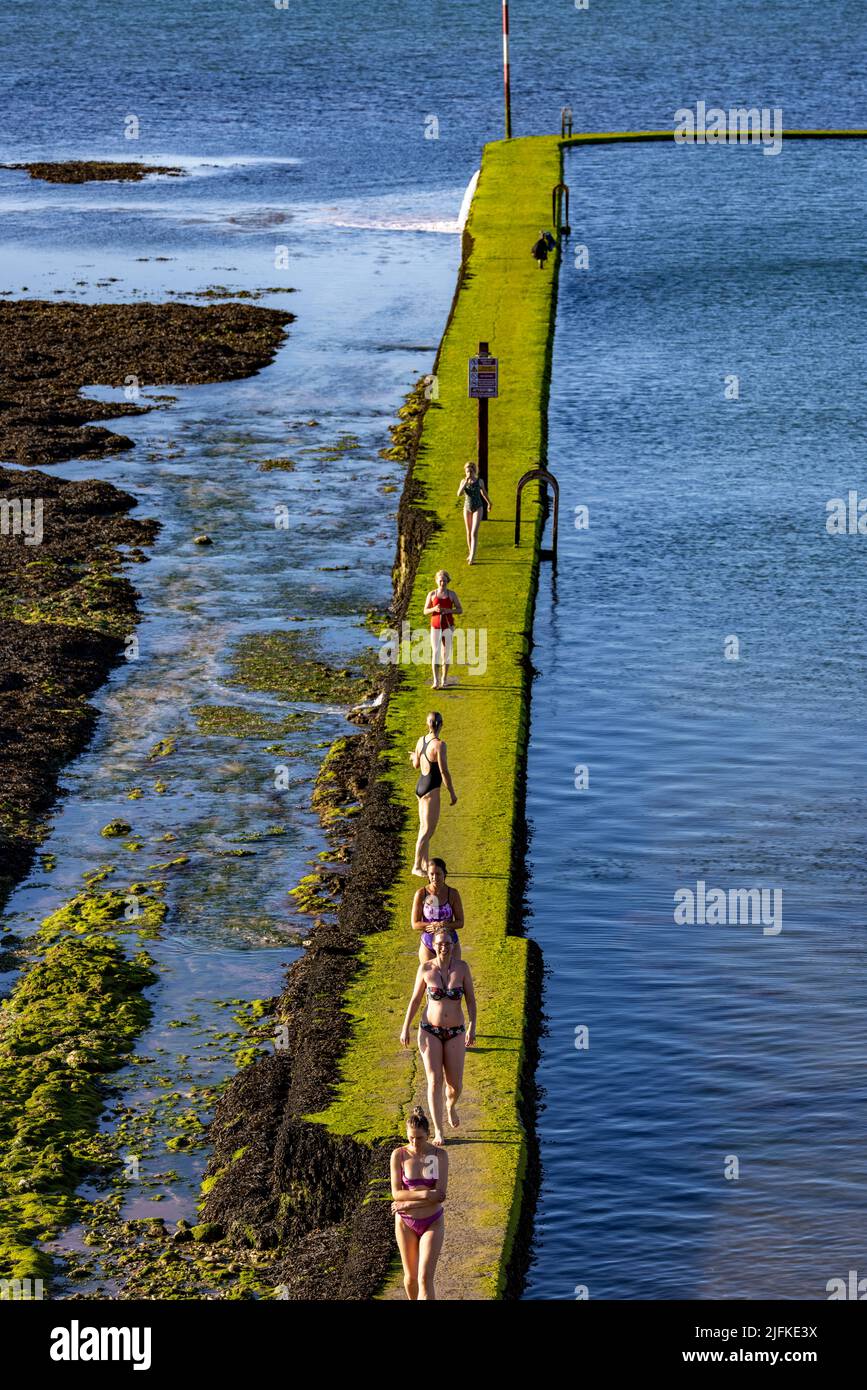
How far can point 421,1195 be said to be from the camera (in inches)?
683

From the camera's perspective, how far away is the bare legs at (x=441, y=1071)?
20094 mm

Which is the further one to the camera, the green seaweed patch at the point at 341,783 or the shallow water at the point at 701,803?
the green seaweed patch at the point at 341,783

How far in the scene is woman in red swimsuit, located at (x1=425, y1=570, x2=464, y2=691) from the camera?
3053 centimetres

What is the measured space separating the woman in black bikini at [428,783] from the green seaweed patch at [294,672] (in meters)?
10.1

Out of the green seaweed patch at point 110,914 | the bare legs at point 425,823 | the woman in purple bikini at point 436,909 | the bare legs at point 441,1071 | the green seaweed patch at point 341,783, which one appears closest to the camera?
the bare legs at point 441,1071

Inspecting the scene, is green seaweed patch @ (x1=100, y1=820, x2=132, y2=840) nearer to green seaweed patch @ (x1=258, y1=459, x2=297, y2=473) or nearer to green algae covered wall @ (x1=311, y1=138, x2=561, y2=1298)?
green algae covered wall @ (x1=311, y1=138, x2=561, y2=1298)

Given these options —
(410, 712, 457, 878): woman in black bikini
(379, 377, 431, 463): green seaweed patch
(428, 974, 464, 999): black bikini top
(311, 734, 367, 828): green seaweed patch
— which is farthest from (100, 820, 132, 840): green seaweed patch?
(379, 377, 431, 463): green seaweed patch

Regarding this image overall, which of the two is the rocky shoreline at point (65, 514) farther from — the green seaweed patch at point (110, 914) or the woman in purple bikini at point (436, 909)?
the woman in purple bikini at point (436, 909)

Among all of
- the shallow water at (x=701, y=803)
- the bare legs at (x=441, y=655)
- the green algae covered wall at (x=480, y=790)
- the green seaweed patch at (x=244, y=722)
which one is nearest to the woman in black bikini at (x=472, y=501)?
the green algae covered wall at (x=480, y=790)

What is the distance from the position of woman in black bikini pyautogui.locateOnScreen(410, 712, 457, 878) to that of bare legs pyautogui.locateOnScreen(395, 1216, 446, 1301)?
27.3ft

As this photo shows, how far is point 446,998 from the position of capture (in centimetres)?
2012

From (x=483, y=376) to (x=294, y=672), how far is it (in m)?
6.13
